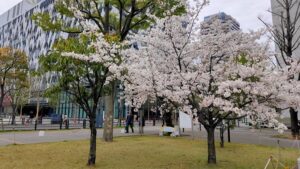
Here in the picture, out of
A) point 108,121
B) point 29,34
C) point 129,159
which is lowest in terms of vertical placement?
point 129,159

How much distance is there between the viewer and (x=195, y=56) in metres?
8.95

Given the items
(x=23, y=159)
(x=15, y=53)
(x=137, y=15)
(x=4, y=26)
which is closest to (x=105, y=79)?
(x=23, y=159)

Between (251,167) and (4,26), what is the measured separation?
88.3 meters

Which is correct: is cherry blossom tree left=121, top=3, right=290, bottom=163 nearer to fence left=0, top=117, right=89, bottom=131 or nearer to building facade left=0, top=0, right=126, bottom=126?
fence left=0, top=117, right=89, bottom=131

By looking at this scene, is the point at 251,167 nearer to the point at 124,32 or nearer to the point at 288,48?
the point at 124,32

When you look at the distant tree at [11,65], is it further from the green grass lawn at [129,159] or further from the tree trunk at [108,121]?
the green grass lawn at [129,159]

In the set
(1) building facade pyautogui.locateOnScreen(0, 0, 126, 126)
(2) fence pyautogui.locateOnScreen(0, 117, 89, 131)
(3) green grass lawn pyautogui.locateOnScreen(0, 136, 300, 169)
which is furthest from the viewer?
(1) building facade pyautogui.locateOnScreen(0, 0, 126, 126)

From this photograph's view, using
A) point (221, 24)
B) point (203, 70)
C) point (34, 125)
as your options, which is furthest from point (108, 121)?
point (34, 125)

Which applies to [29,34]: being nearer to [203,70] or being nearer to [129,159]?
[129,159]

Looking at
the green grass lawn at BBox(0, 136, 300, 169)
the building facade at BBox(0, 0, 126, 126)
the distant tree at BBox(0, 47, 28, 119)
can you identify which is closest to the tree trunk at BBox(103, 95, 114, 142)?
the green grass lawn at BBox(0, 136, 300, 169)

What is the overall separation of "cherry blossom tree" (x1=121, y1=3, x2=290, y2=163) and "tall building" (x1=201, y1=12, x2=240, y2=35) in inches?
5.2

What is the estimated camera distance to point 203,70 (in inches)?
333

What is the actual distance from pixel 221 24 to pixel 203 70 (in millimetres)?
1619

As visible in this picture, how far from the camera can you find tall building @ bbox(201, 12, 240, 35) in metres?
8.71
